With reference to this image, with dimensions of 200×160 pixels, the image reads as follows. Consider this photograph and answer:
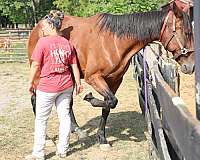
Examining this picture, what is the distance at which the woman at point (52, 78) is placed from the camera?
16.0 ft

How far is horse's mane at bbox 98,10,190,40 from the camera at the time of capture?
5.07 metres

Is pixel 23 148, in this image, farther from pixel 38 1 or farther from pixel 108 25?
pixel 38 1

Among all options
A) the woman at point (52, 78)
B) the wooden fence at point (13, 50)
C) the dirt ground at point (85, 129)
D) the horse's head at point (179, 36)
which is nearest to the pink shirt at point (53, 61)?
the woman at point (52, 78)

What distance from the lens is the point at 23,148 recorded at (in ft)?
18.7

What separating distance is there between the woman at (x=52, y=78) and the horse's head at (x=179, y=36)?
1201mm

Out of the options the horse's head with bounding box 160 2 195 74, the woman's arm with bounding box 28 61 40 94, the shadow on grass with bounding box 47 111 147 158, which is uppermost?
the horse's head with bounding box 160 2 195 74

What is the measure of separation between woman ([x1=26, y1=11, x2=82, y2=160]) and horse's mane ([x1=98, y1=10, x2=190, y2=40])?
662 millimetres

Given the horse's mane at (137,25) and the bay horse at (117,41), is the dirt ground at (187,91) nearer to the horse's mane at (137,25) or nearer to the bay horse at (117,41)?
the bay horse at (117,41)

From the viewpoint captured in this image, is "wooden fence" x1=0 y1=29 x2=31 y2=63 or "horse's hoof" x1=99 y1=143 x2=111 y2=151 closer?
"horse's hoof" x1=99 y1=143 x2=111 y2=151

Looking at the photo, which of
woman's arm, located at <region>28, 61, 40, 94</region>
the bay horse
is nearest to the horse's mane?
the bay horse

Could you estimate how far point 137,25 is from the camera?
17.0ft

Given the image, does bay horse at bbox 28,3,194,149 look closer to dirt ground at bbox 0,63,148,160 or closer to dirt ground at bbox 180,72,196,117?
dirt ground at bbox 0,63,148,160

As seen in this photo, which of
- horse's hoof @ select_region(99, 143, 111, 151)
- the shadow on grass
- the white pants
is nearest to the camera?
the white pants

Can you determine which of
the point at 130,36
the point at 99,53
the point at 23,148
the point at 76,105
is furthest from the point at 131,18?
the point at 76,105
